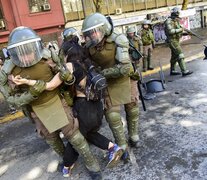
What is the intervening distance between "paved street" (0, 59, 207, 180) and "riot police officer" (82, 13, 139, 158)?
1.31 feet

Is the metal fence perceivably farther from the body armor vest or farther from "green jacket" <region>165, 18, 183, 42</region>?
the body armor vest

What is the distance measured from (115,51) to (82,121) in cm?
87

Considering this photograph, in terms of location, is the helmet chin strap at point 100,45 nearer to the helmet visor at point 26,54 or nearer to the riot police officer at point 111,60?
the riot police officer at point 111,60

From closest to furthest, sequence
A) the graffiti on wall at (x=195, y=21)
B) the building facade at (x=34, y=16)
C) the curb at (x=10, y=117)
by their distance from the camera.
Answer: the curb at (x=10, y=117)
the building facade at (x=34, y=16)
the graffiti on wall at (x=195, y=21)

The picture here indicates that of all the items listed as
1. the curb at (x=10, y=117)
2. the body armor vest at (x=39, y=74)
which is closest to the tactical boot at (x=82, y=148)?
the body armor vest at (x=39, y=74)

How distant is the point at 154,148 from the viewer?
380cm

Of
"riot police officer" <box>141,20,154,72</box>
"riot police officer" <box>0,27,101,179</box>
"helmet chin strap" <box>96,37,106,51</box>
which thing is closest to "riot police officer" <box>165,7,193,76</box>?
"riot police officer" <box>141,20,154,72</box>

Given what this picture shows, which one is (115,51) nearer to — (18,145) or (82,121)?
(82,121)

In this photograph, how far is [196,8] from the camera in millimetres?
20359

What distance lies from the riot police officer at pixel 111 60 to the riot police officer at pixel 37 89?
1.60 ft

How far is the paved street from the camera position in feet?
10.9

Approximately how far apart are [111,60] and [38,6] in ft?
46.3

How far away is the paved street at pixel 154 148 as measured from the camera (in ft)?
10.9

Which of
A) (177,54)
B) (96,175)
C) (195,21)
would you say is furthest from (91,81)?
(195,21)
